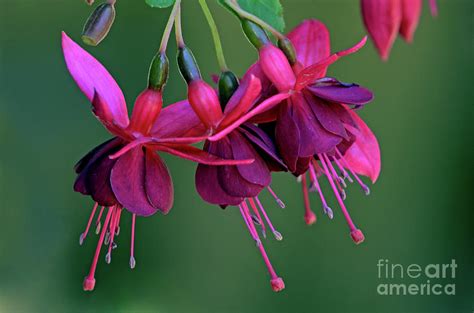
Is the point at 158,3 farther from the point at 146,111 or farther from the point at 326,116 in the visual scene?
the point at 326,116

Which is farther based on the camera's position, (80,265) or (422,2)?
(80,265)

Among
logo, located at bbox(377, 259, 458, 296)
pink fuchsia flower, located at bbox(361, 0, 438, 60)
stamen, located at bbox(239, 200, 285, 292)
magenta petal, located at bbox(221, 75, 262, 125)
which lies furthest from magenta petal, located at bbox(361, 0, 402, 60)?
logo, located at bbox(377, 259, 458, 296)

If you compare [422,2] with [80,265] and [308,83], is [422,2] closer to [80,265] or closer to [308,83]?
[308,83]

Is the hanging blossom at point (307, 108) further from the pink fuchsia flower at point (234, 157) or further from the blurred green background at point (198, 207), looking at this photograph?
the blurred green background at point (198, 207)

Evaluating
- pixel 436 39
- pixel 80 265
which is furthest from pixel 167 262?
pixel 436 39

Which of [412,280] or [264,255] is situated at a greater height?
[264,255]

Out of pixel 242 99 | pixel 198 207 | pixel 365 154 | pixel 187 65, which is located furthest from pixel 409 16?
pixel 198 207

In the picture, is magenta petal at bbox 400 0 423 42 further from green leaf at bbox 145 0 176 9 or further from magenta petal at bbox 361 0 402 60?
green leaf at bbox 145 0 176 9

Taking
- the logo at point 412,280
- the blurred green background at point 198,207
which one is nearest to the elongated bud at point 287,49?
the blurred green background at point 198,207
